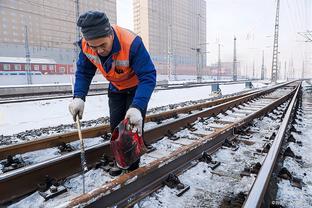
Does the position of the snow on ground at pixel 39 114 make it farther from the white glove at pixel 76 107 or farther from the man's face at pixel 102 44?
the man's face at pixel 102 44

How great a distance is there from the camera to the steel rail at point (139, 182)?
6.63ft

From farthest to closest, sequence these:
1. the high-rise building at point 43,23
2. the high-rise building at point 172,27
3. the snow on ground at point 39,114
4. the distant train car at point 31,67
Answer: the high-rise building at point 172,27
the high-rise building at point 43,23
the distant train car at point 31,67
the snow on ground at point 39,114

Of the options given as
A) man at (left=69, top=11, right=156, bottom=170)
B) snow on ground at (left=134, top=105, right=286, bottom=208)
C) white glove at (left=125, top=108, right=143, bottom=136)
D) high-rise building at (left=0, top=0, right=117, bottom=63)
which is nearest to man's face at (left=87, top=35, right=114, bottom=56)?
man at (left=69, top=11, right=156, bottom=170)

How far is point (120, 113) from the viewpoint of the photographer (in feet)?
10.9

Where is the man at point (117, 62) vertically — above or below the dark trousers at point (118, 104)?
above

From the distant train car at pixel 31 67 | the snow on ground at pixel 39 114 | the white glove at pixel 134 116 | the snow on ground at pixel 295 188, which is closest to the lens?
the white glove at pixel 134 116

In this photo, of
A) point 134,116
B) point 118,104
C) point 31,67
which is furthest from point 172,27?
point 134,116

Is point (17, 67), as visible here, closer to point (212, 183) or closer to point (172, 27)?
point (212, 183)

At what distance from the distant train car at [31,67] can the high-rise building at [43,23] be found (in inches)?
487

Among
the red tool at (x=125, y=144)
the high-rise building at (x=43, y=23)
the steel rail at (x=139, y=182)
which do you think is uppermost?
the high-rise building at (x=43, y=23)

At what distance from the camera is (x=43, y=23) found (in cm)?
5981

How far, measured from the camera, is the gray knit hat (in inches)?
89.2

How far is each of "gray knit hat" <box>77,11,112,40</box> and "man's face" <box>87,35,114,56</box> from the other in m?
0.05

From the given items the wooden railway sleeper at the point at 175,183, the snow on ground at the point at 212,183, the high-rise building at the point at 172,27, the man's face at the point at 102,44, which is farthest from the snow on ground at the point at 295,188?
the high-rise building at the point at 172,27
